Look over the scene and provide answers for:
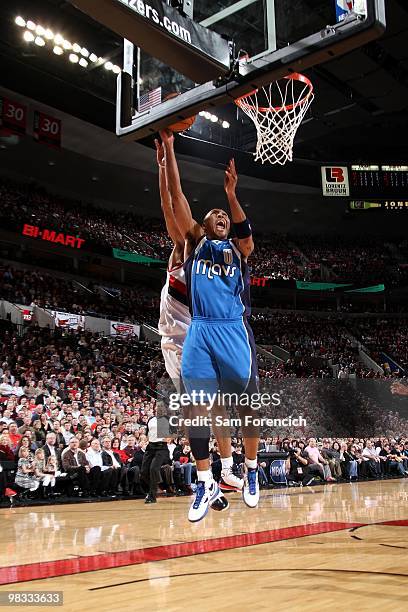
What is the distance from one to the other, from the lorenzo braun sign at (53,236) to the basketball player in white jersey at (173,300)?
1838cm

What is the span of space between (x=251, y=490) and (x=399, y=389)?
20.9 metres

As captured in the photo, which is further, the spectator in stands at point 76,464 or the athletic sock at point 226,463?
the spectator in stands at point 76,464

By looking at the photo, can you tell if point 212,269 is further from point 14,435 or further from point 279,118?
point 14,435

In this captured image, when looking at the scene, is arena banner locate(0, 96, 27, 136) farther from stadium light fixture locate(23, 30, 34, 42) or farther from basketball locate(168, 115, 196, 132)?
basketball locate(168, 115, 196, 132)

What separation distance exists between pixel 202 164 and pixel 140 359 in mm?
8640

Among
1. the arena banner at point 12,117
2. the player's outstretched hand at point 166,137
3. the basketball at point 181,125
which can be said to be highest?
the arena banner at point 12,117

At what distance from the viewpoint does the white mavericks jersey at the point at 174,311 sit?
3861 mm

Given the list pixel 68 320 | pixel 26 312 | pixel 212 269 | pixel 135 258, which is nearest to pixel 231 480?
pixel 212 269

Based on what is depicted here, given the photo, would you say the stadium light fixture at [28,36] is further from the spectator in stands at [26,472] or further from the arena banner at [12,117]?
the spectator in stands at [26,472]

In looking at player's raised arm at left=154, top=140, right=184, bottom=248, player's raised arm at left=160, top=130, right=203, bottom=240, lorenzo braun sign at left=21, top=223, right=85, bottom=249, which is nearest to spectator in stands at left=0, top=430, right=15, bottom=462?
player's raised arm at left=154, top=140, right=184, bottom=248

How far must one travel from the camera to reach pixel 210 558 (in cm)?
519

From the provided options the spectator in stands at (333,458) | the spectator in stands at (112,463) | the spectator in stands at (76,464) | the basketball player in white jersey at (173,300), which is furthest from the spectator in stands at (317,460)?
the basketball player in white jersey at (173,300)

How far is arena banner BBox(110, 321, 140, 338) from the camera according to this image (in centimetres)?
2275

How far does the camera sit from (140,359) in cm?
2025
